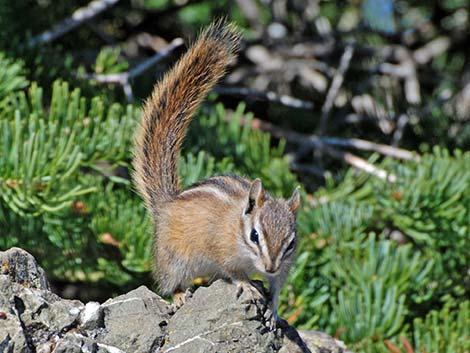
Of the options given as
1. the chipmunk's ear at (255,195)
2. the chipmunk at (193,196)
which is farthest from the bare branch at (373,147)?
the chipmunk's ear at (255,195)

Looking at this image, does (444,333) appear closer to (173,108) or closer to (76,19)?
(173,108)

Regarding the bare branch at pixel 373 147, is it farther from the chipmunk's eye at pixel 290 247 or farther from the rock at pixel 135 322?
the rock at pixel 135 322

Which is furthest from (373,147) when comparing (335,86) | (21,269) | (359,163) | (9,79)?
(21,269)

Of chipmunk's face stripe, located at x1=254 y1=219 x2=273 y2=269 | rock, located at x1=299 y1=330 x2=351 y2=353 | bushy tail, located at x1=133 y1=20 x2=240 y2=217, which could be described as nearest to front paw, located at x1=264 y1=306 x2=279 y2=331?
rock, located at x1=299 y1=330 x2=351 y2=353

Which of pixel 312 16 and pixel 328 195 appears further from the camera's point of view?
pixel 312 16

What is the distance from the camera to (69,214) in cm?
217

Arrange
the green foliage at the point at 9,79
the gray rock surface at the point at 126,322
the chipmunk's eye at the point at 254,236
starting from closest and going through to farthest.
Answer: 1. the gray rock surface at the point at 126,322
2. the chipmunk's eye at the point at 254,236
3. the green foliage at the point at 9,79

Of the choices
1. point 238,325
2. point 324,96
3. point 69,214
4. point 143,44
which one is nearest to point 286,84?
point 324,96

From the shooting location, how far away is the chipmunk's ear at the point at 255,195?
6.68ft

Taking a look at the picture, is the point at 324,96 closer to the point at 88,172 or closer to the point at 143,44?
the point at 143,44

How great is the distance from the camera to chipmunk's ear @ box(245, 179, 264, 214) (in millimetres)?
2035

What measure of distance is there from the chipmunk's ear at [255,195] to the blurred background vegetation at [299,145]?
0.25 meters

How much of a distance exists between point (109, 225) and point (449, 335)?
0.87m

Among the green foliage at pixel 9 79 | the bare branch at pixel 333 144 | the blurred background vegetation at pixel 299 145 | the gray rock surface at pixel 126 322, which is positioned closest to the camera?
the gray rock surface at pixel 126 322
